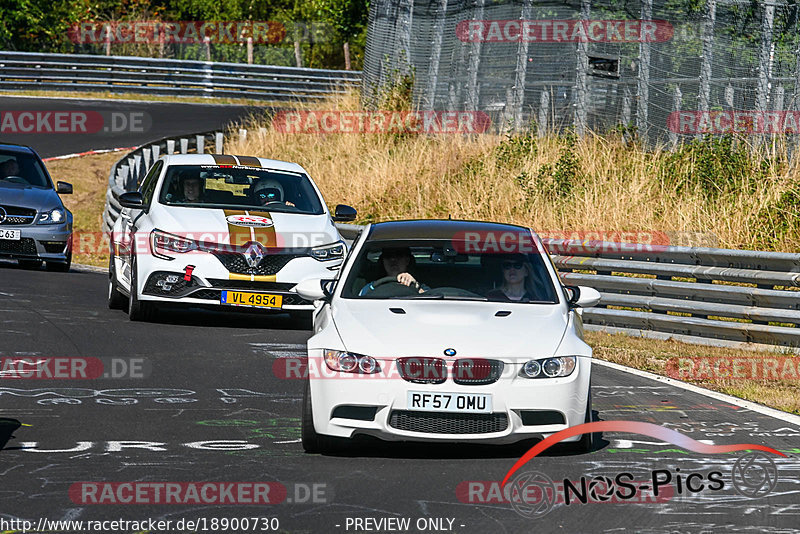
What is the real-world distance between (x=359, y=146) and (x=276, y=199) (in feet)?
44.5

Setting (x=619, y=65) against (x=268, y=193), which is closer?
(x=268, y=193)

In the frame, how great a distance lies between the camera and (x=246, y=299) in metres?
13.5

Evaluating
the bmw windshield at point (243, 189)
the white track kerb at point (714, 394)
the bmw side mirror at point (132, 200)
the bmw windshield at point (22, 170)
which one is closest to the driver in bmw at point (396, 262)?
the white track kerb at point (714, 394)

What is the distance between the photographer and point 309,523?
6168 millimetres

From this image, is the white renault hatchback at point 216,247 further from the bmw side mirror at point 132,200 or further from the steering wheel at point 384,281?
the steering wheel at point 384,281

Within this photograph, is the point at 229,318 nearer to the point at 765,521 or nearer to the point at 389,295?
the point at 389,295

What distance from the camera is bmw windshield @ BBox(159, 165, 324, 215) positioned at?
14.3 metres

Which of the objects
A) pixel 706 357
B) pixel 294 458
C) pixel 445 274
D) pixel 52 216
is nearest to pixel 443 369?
pixel 294 458

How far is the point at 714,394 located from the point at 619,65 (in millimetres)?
12328

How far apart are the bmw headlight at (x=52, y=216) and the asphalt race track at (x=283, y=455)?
240 inches

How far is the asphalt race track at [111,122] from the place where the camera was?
34.1 metres

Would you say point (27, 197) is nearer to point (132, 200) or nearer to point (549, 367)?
point (132, 200)

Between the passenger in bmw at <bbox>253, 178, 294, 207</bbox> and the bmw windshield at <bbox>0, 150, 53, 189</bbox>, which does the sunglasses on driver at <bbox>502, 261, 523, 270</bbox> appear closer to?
the passenger in bmw at <bbox>253, 178, 294, 207</bbox>

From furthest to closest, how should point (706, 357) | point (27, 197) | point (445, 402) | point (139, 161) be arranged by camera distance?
point (139, 161) < point (27, 197) < point (706, 357) < point (445, 402)
